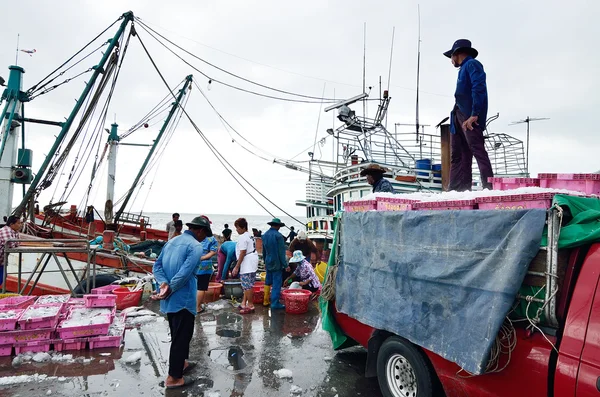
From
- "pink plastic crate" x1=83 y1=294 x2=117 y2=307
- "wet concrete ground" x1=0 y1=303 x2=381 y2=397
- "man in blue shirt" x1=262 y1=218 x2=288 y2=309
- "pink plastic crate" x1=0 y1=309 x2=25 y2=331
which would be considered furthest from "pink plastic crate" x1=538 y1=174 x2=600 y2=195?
"pink plastic crate" x1=0 y1=309 x2=25 y2=331

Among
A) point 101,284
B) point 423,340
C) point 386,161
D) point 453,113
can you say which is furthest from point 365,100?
point 423,340

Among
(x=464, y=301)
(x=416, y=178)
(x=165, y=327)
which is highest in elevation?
(x=416, y=178)

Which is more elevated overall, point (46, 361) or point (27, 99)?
point (27, 99)

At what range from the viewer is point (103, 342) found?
5.21m

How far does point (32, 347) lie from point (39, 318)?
15.6 inches

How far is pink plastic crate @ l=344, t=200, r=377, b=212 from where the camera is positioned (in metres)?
4.49

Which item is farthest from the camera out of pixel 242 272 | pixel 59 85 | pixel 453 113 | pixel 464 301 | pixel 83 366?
pixel 59 85

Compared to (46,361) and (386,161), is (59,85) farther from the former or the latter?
(386,161)

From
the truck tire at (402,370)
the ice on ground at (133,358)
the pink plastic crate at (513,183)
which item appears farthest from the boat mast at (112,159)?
the pink plastic crate at (513,183)

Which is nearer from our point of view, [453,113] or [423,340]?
[423,340]

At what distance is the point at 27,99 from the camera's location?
12391 millimetres

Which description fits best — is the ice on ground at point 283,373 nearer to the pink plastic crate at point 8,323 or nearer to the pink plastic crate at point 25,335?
the pink plastic crate at point 25,335

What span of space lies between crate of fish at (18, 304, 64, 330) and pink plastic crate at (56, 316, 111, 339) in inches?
5.3

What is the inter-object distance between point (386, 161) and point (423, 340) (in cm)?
1174
